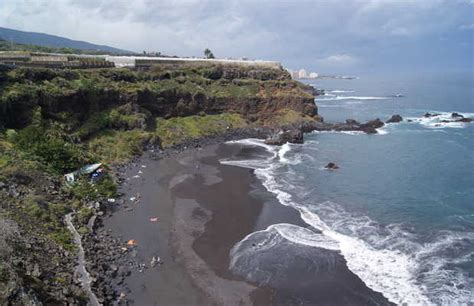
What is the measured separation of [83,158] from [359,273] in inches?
1547

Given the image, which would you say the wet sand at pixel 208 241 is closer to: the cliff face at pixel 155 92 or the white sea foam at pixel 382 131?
the cliff face at pixel 155 92

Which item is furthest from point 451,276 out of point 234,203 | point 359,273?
point 234,203

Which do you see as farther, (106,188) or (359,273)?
(106,188)

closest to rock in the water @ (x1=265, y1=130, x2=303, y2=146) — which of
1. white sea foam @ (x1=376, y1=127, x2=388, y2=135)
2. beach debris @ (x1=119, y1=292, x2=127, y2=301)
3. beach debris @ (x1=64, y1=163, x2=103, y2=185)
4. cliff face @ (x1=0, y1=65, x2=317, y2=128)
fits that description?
cliff face @ (x1=0, y1=65, x2=317, y2=128)

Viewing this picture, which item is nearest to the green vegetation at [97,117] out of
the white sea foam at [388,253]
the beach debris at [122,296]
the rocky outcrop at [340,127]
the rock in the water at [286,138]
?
the rocky outcrop at [340,127]

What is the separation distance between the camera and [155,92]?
8231 centimetres

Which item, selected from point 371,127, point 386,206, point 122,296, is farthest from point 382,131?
point 122,296

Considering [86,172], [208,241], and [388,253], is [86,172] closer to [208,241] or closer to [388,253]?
[208,241]

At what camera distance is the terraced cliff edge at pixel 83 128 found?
91.3ft

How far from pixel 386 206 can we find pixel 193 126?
48.1 m

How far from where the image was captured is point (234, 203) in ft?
153

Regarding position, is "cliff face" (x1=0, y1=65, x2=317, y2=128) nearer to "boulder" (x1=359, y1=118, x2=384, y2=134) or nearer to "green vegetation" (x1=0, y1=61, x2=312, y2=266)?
"green vegetation" (x1=0, y1=61, x2=312, y2=266)

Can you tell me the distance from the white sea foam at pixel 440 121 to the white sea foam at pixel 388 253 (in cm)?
6231

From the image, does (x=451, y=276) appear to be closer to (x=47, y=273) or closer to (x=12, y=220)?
(x=47, y=273)
